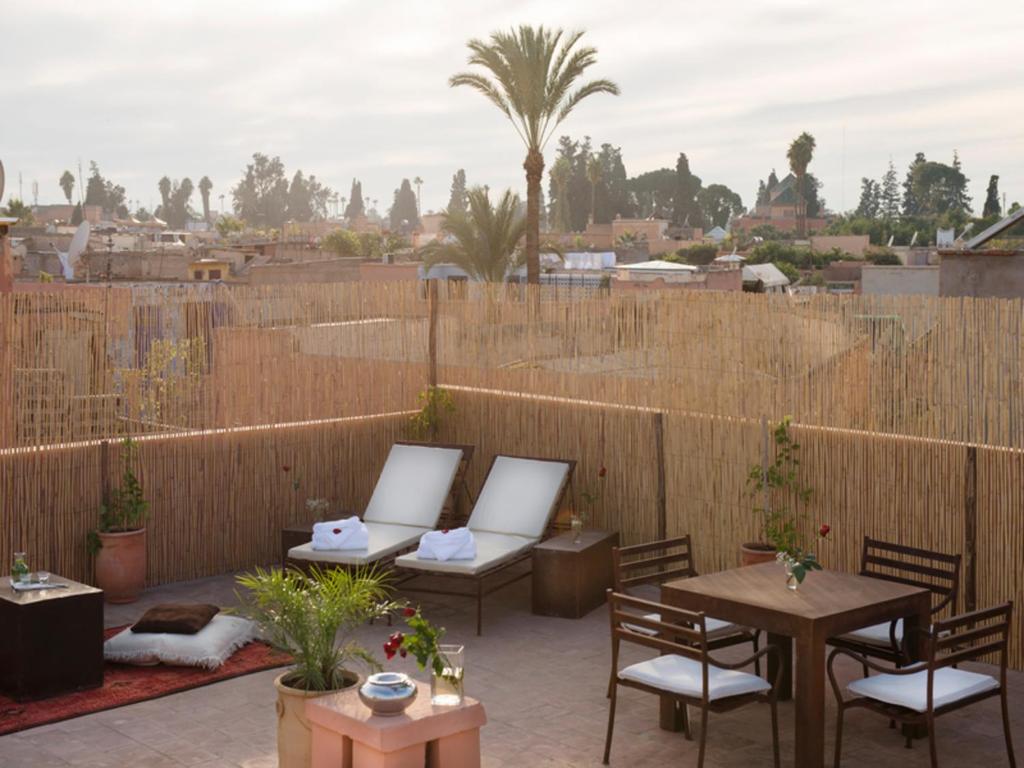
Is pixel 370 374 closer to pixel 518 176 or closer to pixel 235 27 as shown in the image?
pixel 235 27

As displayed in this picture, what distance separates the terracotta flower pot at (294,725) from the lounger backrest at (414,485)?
147 inches

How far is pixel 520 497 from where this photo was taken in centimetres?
909

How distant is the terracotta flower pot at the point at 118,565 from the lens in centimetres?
862

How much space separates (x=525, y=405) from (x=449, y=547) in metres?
2.08

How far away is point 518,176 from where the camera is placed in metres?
28.1

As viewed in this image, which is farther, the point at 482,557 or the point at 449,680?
the point at 482,557

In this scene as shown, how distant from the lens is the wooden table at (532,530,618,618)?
833cm

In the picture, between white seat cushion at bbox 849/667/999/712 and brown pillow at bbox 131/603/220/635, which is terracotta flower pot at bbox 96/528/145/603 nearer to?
brown pillow at bbox 131/603/220/635

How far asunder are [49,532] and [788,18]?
30.7 ft

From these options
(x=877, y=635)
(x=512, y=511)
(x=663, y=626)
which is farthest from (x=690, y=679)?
(x=512, y=511)

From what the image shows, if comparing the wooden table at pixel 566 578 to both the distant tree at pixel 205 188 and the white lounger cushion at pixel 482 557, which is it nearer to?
the white lounger cushion at pixel 482 557

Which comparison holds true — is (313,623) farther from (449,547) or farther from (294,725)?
(449,547)

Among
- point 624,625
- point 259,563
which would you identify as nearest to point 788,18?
point 259,563

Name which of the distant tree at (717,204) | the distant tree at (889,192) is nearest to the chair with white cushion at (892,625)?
the distant tree at (717,204)
